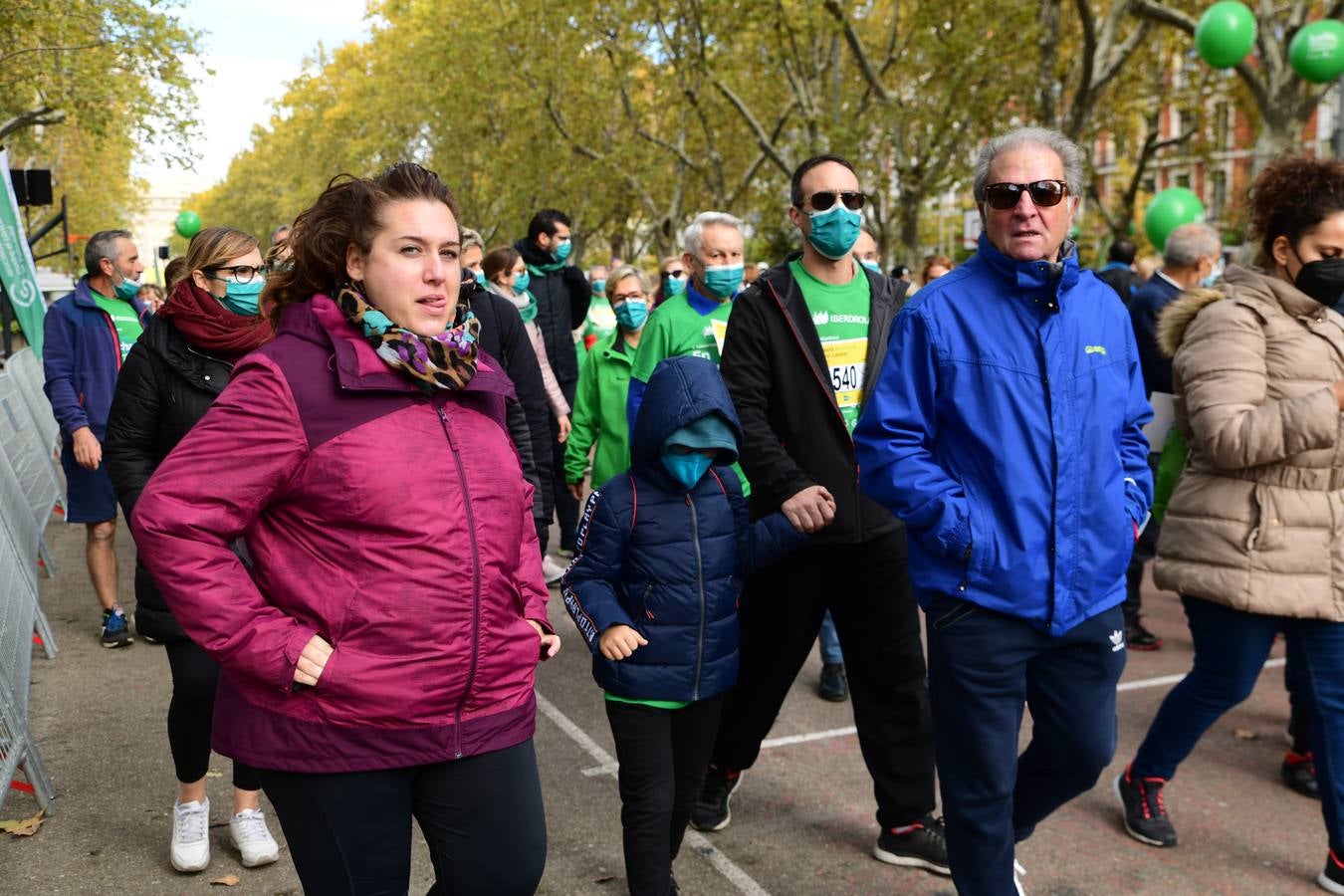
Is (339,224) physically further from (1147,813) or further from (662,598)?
(1147,813)

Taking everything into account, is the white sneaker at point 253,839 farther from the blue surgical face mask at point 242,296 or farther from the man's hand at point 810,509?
the man's hand at point 810,509

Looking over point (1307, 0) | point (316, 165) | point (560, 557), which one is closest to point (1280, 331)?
point (560, 557)

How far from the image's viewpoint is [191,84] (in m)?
19.0

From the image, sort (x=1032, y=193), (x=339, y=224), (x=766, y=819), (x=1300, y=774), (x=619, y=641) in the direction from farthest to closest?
(x=1300, y=774) → (x=766, y=819) → (x=619, y=641) → (x=1032, y=193) → (x=339, y=224)

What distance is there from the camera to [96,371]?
7.03m

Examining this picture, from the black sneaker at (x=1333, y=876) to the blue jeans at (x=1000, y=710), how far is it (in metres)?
1.18

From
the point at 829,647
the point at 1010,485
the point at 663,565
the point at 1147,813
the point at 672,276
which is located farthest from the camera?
the point at 672,276

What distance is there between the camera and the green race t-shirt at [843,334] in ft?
12.9

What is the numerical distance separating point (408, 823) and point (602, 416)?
4.54 metres

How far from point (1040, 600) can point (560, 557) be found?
20.2ft

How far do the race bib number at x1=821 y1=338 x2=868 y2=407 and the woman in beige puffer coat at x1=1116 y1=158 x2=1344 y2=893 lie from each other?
1024mm

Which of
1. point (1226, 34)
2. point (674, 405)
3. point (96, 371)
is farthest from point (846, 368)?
point (1226, 34)

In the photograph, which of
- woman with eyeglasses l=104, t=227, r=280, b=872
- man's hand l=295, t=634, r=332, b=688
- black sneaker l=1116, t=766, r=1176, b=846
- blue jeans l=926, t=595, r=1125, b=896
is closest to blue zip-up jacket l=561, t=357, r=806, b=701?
blue jeans l=926, t=595, r=1125, b=896

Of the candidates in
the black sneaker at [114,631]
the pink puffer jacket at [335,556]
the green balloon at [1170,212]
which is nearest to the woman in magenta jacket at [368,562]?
the pink puffer jacket at [335,556]
